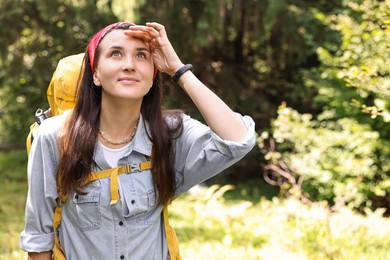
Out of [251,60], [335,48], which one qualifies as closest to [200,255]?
[335,48]

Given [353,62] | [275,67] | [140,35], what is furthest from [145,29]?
[275,67]

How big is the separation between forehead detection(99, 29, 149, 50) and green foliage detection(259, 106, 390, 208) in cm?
406

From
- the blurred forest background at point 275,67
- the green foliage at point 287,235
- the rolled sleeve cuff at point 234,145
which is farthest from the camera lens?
the blurred forest background at point 275,67

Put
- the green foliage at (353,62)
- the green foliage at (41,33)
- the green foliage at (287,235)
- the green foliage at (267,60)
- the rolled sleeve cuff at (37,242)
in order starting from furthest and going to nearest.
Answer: the green foliage at (41,33) → the green foliage at (267,60) → the green foliage at (353,62) → the green foliage at (287,235) → the rolled sleeve cuff at (37,242)

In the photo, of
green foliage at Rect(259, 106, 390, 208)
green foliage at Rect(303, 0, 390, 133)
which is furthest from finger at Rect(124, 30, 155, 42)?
green foliage at Rect(259, 106, 390, 208)

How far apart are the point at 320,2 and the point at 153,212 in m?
6.45

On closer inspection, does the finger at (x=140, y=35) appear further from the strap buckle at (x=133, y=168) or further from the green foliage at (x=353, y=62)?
the green foliage at (x=353, y=62)

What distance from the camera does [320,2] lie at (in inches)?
311

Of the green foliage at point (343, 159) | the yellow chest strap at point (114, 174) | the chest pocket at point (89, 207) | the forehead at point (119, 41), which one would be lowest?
the green foliage at point (343, 159)

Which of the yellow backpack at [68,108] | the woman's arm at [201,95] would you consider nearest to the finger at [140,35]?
the woman's arm at [201,95]

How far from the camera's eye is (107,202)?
6.48 feet

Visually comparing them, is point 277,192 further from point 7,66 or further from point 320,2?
point 7,66

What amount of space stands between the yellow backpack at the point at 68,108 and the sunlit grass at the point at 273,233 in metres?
2.43

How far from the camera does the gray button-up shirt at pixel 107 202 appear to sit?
6.49ft
